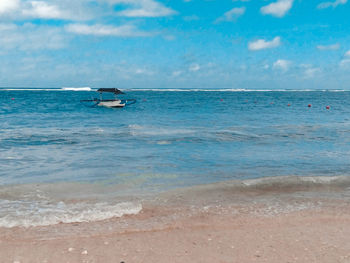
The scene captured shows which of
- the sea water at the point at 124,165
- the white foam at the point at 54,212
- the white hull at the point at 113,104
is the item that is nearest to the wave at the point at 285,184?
the sea water at the point at 124,165

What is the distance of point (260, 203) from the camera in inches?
398

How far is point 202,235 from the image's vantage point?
7.74 metres

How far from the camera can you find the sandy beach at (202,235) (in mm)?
6699

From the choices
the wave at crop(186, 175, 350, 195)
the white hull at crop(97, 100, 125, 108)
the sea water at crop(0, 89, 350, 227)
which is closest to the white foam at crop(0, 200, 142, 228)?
the sea water at crop(0, 89, 350, 227)

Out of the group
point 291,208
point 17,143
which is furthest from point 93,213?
point 17,143

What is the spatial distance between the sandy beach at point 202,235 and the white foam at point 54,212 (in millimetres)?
310

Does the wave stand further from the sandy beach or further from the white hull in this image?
the white hull

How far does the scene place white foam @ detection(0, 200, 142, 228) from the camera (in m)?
8.48

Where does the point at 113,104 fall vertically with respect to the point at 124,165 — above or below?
above

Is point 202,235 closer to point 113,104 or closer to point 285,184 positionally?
point 285,184

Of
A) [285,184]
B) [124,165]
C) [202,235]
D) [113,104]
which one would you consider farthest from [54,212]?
[113,104]

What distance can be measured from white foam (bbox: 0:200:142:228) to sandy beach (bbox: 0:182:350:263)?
1.02ft

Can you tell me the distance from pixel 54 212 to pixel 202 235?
3894 mm

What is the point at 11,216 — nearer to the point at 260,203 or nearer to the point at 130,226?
the point at 130,226
